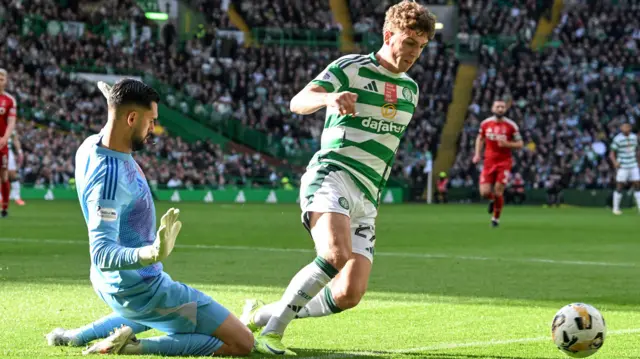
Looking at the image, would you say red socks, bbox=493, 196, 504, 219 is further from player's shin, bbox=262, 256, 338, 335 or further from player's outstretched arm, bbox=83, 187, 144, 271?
player's outstretched arm, bbox=83, 187, 144, 271

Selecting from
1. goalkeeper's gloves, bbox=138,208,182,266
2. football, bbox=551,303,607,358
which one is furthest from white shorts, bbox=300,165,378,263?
goalkeeper's gloves, bbox=138,208,182,266

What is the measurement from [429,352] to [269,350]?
36.6 inches

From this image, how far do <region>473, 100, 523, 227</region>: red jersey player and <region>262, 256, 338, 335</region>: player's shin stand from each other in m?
14.6

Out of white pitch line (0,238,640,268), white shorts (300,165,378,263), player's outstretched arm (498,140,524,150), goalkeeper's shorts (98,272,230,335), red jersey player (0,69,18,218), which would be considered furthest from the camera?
player's outstretched arm (498,140,524,150)

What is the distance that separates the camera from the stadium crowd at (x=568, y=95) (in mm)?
39562

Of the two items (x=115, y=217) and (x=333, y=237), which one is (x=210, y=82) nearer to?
(x=333, y=237)

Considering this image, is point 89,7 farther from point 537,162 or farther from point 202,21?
point 537,162

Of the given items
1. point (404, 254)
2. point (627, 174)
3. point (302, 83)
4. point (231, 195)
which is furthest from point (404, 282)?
point (302, 83)

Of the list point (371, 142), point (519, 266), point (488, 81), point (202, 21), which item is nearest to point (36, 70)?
point (202, 21)

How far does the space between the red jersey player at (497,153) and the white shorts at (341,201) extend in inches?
554

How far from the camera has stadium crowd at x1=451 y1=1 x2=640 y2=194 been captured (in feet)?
130

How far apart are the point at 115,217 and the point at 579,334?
102 inches

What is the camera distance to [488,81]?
141ft

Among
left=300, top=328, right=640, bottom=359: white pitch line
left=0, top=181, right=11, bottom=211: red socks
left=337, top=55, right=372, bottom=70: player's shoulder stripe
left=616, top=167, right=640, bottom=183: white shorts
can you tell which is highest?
left=337, top=55, right=372, bottom=70: player's shoulder stripe
